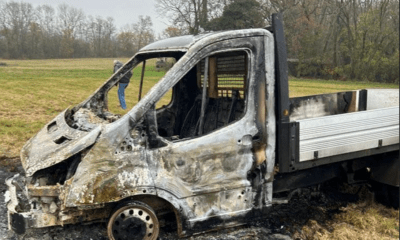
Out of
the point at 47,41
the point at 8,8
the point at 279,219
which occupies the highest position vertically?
the point at 8,8

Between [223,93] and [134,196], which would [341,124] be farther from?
[134,196]

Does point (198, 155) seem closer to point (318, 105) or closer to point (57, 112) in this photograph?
point (318, 105)

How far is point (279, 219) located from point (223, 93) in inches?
66.9

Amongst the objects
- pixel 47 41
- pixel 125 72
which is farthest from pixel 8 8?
pixel 125 72

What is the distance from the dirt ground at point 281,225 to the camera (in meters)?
4.04

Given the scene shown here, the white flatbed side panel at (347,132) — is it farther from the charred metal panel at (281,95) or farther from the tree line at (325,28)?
the tree line at (325,28)

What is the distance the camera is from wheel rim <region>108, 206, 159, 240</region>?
3.52 meters

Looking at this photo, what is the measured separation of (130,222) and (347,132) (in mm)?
2492

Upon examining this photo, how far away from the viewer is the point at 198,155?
3.58 metres

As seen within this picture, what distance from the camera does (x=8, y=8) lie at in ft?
166

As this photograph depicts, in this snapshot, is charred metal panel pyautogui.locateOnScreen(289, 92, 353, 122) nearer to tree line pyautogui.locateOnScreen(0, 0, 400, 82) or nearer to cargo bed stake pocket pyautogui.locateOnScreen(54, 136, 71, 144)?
cargo bed stake pocket pyautogui.locateOnScreen(54, 136, 71, 144)

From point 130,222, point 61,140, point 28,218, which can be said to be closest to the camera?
point 28,218

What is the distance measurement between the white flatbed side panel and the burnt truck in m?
0.01

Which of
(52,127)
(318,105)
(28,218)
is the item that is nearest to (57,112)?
(52,127)
